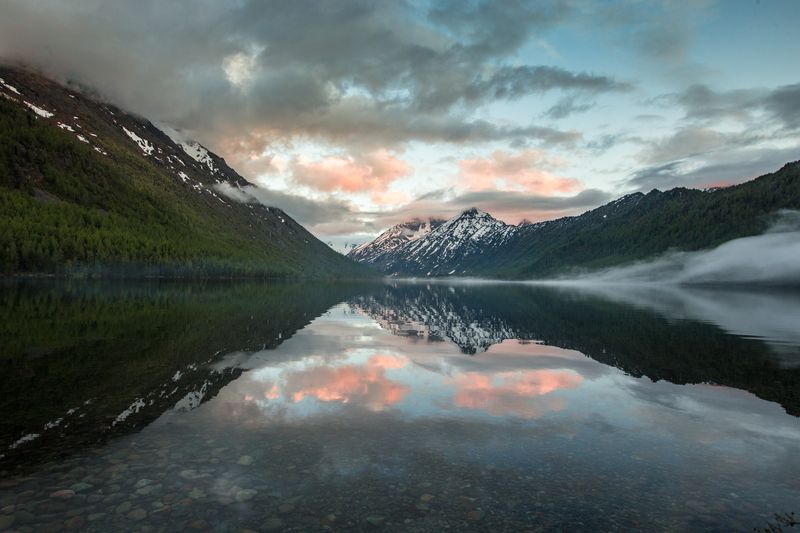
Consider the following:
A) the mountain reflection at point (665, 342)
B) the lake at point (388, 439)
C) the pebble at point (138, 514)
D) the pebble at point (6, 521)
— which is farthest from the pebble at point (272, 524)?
the mountain reflection at point (665, 342)

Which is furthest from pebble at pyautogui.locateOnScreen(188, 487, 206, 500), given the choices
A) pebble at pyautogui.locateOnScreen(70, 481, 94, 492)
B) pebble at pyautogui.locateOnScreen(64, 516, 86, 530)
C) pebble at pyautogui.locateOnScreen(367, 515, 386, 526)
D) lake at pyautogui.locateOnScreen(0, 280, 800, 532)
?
pebble at pyautogui.locateOnScreen(367, 515, 386, 526)

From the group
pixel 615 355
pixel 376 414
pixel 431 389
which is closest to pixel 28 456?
pixel 376 414

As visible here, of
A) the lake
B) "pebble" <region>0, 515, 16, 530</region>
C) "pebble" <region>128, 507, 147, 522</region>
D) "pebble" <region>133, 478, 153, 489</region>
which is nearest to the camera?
"pebble" <region>0, 515, 16, 530</region>

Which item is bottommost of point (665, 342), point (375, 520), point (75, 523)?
point (375, 520)

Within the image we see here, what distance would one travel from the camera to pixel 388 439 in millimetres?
14422

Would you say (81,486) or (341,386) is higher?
(81,486)

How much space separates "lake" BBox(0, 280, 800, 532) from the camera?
32.0ft

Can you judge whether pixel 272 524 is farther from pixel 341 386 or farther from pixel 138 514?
pixel 341 386

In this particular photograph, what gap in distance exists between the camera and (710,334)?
4291 centimetres

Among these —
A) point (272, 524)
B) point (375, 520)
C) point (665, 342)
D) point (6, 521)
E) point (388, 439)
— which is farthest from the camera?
point (665, 342)

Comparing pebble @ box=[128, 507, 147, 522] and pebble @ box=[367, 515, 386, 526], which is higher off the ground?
pebble @ box=[128, 507, 147, 522]

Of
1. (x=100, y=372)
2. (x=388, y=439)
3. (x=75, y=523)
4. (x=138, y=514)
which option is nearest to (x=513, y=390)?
(x=388, y=439)

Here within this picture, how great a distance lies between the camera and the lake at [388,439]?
9750 millimetres

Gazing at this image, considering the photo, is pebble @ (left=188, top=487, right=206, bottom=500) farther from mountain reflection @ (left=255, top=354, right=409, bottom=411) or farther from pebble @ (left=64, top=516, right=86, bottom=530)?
mountain reflection @ (left=255, top=354, right=409, bottom=411)
